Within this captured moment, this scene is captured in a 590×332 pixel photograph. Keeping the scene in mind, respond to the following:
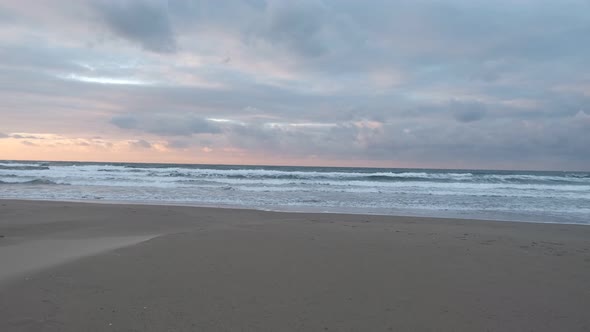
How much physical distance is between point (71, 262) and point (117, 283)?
1.31 m

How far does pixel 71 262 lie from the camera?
513 centimetres

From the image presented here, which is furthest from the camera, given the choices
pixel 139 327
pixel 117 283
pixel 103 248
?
pixel 103 248

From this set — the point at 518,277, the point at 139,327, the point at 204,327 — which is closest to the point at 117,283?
the point at 139,327

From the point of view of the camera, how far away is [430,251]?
656cm

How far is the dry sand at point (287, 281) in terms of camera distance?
3.47 meters

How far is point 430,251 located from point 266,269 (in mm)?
3157

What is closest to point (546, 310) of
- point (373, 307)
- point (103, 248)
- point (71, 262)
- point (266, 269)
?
point (373, 307)

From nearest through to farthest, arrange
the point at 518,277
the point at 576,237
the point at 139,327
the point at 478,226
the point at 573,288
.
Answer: the point at 139,327 → the point at 573,288 → the point at 518,277 → the point at 576,237 → the point at 478,226

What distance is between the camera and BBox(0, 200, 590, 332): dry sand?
347 cm

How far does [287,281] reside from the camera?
461 cm

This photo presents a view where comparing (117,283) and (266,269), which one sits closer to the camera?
(117,283)

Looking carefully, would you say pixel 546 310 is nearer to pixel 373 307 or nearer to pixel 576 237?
pixel 373 307

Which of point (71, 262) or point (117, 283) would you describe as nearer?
point (117, 283)

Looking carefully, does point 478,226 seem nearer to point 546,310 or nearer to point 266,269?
point 546,310
